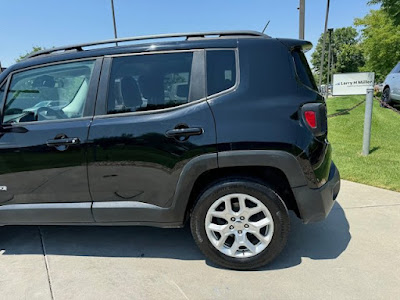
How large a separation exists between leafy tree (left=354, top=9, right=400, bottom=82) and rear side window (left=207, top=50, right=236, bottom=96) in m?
18.0

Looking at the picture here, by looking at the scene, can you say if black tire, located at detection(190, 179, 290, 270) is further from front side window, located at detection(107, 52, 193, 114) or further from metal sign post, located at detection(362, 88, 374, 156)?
metal sign post, located at detection(362, 88, 374, 156)

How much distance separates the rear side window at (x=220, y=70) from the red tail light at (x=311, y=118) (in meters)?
0.63

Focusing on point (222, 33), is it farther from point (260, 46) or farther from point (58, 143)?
point (58, 143)

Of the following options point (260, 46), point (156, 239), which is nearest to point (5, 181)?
point (156, 239)

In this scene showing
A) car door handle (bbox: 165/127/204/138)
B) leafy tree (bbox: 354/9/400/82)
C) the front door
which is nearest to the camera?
car door handle (bbox: 165/127/204/138)

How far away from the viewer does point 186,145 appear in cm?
245

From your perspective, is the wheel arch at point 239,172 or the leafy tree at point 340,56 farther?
Answer: the leafy tree at point 340,56

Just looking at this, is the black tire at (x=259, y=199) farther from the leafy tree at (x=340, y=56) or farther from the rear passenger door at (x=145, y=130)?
the leafy tree at (x=340, y=56)

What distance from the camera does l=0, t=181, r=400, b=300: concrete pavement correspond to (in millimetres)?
2316

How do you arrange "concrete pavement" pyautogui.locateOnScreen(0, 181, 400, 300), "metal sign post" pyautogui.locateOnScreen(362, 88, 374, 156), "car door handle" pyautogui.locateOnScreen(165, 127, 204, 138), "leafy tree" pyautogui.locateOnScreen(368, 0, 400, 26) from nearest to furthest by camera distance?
1. "concrete pavement" pyautogui.locateOnScreen(0, 181, 400, 300)
2. "car door handle" pyautogui.locateOnScreen(165, 127, 204, 138)
3. "metal sign post" pyautogui.locateOnScreen(362, 88, 374, 156)
4. "leafy tree" pyautogui.locateOnScreen(368, 0, 400, 26)

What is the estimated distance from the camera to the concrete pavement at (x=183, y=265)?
7.60 feet

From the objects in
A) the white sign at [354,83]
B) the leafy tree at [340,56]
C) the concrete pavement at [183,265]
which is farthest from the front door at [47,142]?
the leafy tree at [340,56]

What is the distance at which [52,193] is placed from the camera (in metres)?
2.74

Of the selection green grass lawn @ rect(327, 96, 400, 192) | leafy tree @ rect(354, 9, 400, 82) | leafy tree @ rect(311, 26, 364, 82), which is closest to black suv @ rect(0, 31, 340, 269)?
green grass lawn @ rect(327, 96, 400, 192)
